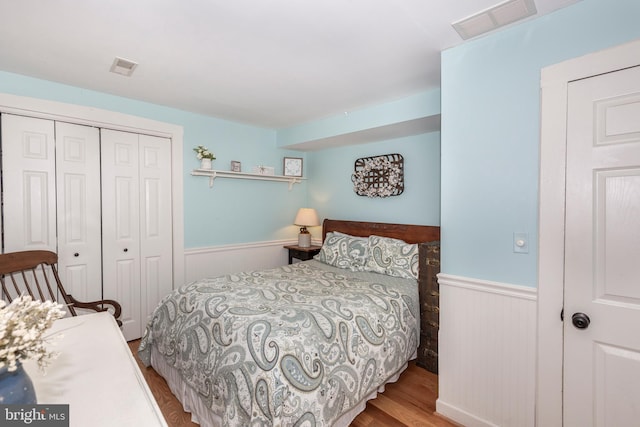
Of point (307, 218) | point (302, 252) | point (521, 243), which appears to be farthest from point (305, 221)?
point (521, 243)

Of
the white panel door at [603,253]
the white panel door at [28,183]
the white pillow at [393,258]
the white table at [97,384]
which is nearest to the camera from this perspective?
the white table at [97,384]

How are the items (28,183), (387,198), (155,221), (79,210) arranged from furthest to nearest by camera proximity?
(387,198) → (155,221) → (79,210) → (28,183)

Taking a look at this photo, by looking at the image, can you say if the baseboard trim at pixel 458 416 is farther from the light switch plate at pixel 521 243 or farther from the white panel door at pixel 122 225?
the white panel door at pixel 122 225

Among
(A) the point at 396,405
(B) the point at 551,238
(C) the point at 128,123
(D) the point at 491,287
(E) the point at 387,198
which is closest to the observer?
(B) the point at 551,238

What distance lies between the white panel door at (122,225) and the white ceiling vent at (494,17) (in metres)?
3.00

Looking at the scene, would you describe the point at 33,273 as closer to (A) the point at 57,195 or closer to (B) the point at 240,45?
(A) the point at 57,195

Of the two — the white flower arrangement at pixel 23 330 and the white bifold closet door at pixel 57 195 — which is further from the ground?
the white bifold closet door at pixel 57 195

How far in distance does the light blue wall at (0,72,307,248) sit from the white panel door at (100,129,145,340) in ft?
1.18

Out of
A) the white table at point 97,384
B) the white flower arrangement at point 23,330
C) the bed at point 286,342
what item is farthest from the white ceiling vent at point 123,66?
the white flower arrangement at point 23,330

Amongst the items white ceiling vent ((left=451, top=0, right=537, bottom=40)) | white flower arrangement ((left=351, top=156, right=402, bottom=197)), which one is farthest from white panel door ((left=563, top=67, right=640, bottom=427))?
white flower arrangement ((left=351, top=156, right=402, bottom=197))

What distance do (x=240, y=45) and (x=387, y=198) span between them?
2287 mm

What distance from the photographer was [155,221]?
318 centimetres

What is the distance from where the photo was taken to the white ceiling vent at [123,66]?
6.97 feet

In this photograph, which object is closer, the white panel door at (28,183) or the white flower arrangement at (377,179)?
the white panel door at (28,183)
